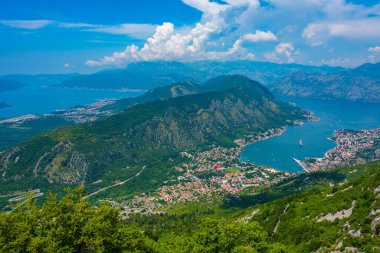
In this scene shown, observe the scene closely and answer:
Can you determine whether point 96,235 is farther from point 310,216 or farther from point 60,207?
point 310,216

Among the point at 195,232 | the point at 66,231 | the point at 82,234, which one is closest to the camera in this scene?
the point at 82,234

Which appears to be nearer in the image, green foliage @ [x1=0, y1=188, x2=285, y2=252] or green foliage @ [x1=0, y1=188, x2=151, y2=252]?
green foliage @ [x1=0, y1=188, x2=151, y2=252]

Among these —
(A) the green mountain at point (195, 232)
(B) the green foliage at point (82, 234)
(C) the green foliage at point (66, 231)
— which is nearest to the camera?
(C) the green foliage at point (66, 231)

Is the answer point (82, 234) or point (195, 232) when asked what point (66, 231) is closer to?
point (82, 234)

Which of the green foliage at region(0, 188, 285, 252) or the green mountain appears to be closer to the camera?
the green foliage at region(0, 188, 285, 252)

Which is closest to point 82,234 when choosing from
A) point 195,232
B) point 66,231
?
point 66,231

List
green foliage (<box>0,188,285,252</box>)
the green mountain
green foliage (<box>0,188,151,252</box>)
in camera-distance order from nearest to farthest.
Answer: green foliage (<box>0,188,151,252</box>) < green foliage (<box>0,188,285,252</box>) < the green mountain

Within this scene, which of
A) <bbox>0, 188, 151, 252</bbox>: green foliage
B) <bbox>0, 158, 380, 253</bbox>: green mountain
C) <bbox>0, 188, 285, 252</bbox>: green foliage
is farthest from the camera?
<bbox>0, 158, 380, 253</bbox>: green mountain

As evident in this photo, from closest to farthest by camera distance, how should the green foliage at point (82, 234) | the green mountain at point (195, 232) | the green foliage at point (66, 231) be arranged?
the green foliage at point (66, 231) → the green foliage at point (82, 234) → the green mountain at point (195, 232)

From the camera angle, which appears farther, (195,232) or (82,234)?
(195,232)

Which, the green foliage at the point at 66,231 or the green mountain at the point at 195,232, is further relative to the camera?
the green mountain at the point at 195,232

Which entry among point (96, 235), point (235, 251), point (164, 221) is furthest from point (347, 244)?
point (164, 221)

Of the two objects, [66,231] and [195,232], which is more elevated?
[66,231]
